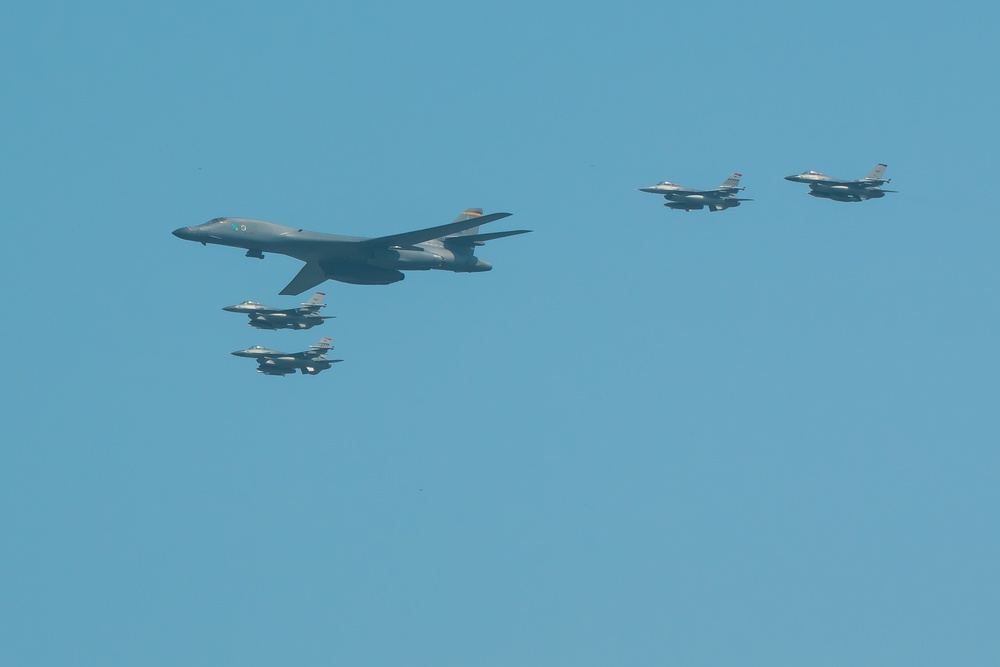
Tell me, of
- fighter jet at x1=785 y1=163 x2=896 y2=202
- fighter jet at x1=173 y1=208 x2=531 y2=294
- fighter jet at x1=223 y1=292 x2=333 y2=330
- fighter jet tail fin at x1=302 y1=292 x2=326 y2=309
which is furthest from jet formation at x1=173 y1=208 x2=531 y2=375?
fighter jet at x1=785 y1=163 x2=896 y2=202

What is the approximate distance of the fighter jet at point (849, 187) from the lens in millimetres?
82500

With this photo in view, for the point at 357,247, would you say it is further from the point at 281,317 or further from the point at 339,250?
the point at 281,317

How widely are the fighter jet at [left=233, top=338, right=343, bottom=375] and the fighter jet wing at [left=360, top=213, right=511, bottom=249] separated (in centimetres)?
1653

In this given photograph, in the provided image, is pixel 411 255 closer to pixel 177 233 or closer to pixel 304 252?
pixel 304 252

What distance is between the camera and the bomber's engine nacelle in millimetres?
67688

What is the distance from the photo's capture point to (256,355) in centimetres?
8231

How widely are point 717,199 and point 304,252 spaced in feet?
89.0

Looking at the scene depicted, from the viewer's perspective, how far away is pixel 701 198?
83.7 meters

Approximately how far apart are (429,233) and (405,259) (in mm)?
3640

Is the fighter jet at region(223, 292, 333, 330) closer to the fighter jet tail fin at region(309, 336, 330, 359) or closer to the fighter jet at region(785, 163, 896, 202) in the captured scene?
the fighter jet tail fin at region(309, 336, 330, 359)

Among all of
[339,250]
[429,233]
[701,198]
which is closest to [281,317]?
[339,250]

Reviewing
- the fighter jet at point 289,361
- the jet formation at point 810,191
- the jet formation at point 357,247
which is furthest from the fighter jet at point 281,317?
the jet formation at point 810,191

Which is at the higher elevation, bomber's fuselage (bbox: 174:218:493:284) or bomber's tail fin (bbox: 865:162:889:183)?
bomber's tail fin (bbox: 865:162:889:183)

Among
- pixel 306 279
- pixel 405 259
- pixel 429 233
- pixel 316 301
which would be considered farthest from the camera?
pixel 316 301
